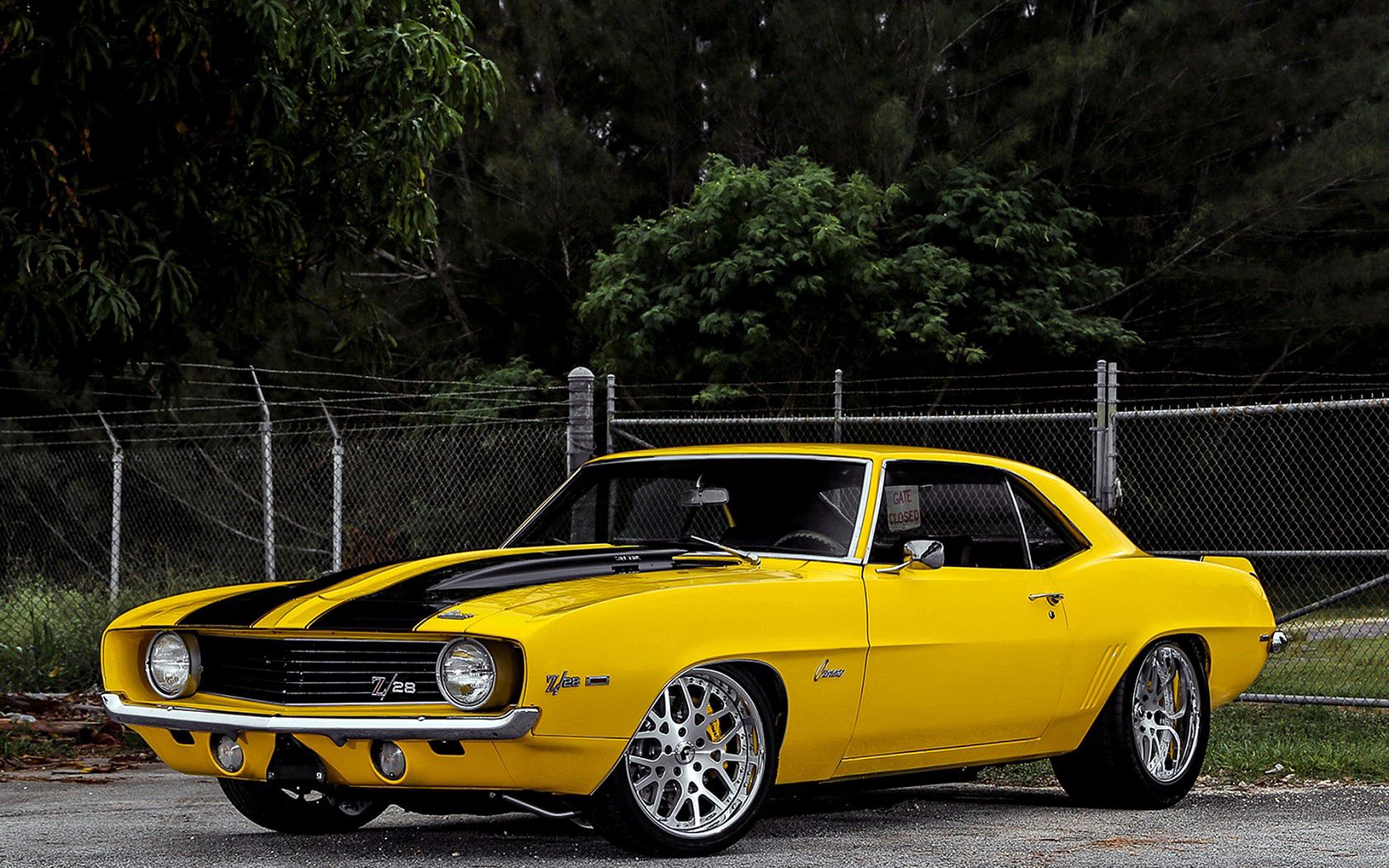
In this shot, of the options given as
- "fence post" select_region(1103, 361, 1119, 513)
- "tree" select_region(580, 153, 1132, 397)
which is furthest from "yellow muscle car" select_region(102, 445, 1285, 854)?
"tree" select_region(580, 153, 1132, 397)

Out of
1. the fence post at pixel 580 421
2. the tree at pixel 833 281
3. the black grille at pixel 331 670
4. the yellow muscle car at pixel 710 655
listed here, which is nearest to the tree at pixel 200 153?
the fence post at pixel 580 421

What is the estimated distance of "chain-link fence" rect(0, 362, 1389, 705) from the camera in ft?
52.7

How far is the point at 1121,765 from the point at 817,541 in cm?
169

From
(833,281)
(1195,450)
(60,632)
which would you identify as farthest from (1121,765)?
(1195,450)

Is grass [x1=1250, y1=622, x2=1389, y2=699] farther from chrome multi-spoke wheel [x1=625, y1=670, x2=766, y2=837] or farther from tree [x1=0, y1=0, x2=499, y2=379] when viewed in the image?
tree [x1=0, y1=0, x2=499, y2=379]

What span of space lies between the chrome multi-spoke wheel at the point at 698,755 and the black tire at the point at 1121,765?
2003 millimetres

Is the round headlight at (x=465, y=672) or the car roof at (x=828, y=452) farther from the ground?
the car roof at (x=828, y=452)

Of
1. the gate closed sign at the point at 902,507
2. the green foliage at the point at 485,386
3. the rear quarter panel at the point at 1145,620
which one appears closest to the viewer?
the gate closed sign at the point at 902,507

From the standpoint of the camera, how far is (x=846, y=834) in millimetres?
6734

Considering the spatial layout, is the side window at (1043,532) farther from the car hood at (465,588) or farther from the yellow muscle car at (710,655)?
the car hood at (465,588)

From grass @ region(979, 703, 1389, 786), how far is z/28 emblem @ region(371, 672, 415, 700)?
3722mm

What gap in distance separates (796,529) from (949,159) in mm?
16962

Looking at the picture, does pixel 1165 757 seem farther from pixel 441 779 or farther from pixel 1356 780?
pixel 441 779

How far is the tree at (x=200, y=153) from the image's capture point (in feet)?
31.1
